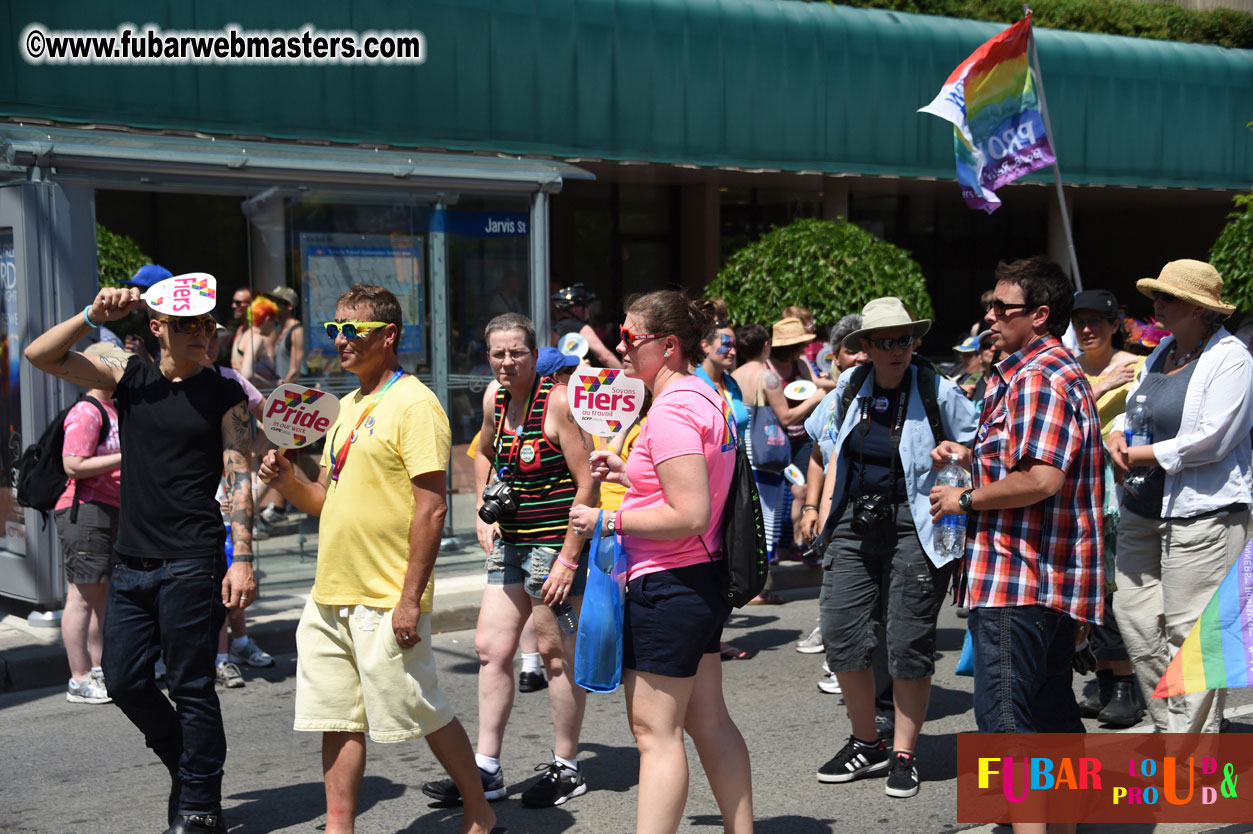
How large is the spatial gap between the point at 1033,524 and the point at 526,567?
2165 millimetres

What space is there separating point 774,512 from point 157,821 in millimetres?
4861

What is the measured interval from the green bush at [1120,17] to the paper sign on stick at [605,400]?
45.0 ft

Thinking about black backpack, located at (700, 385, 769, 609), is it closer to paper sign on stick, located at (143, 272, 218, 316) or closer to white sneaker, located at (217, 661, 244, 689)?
paper sign on stick, located at (143, 272, 218, 316)

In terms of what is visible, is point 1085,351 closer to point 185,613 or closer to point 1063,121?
point 185,613

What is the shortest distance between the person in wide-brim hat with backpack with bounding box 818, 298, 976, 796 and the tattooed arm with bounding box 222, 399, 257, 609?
92.5 inches

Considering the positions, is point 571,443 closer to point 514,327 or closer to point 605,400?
point 514,327

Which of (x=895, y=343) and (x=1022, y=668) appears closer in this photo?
(x=1022, y=668)

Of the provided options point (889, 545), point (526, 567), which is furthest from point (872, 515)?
point (526, 567)

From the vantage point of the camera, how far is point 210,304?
4379 millimetres

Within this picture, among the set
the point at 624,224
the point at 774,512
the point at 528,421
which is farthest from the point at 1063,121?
the point at 528,421

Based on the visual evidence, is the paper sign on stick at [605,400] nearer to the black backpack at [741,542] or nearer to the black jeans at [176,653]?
the black backpack at [741,542]

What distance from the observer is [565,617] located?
5.11 metres

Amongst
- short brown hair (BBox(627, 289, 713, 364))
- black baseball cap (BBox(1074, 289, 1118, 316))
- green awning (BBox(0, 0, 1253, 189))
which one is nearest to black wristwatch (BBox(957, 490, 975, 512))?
short brown hair (BBox(627, 289, 713, 364))

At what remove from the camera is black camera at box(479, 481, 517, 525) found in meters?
5.10
